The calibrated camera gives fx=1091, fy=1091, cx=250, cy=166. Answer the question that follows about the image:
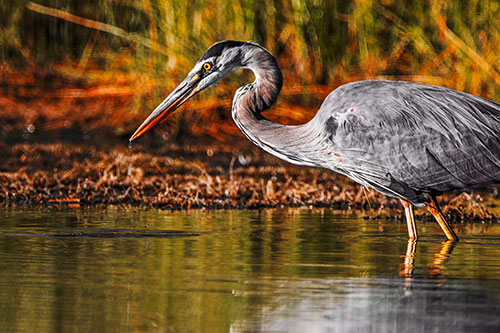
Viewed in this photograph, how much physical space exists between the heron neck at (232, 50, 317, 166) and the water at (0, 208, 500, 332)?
0.57 m

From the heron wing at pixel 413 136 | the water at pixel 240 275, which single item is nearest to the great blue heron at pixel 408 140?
the heron wing at pixel 413 136

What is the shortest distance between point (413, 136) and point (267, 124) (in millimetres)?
1104

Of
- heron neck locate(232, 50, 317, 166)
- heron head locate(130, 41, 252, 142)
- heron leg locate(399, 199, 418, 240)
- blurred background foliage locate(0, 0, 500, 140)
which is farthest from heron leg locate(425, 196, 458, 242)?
blurred background foliage locate(0, 0, 500, 140)

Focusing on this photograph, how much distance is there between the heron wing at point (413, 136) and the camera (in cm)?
727

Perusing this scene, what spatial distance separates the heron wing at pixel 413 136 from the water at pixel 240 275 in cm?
46

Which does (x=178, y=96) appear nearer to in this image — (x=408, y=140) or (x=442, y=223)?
(x=408, y=140)

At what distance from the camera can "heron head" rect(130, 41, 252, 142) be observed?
26.9 feet

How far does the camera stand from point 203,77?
8.20 metres

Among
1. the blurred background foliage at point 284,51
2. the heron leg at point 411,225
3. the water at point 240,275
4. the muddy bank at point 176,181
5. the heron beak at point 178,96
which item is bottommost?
the water at point 240,275

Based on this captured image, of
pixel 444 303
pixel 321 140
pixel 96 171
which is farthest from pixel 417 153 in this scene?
pixel 96 171

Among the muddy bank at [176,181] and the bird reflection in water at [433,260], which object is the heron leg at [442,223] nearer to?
the bird reflection in water at [433,260]

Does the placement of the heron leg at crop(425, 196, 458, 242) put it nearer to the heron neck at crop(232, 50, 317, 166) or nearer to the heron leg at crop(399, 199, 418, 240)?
the heron leg at crop(399, 199, 418, 240)

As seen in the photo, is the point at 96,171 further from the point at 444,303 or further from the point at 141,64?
the point at 444,303

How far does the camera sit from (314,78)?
1273cm
